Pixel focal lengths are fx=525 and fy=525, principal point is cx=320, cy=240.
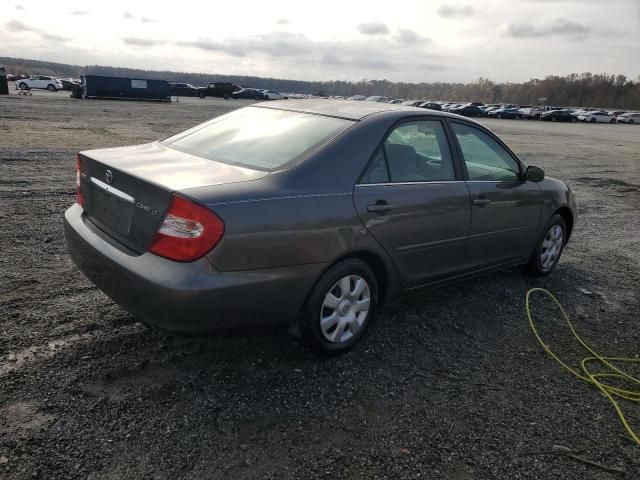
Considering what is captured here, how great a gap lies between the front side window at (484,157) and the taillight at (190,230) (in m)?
2.33

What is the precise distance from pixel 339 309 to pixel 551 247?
3.00m

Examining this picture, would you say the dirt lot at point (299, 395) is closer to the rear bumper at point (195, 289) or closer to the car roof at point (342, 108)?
the rear bumper at point (195, 289)

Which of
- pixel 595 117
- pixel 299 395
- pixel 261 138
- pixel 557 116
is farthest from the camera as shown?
pixel 595 117

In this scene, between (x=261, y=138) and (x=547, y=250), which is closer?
(x=261, y=138)

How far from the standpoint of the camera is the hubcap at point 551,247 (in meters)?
5.27

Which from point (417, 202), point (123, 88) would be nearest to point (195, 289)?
point (417, 202)

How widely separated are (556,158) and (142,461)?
17.7 m

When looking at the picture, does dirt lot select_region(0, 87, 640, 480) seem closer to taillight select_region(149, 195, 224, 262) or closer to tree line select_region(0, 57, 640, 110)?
taillight select_region(149, 195, 224, 262)

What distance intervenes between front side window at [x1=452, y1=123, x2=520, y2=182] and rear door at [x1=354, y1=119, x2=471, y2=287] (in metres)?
0.20

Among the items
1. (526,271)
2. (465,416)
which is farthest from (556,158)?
(465,416)

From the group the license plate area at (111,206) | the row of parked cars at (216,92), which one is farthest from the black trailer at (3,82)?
the license plate area at (111,206)

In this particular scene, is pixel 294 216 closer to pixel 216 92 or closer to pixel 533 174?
pixel 533 174

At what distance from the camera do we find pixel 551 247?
535cm

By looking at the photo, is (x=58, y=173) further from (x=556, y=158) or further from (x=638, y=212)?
(x=556, y=158)
